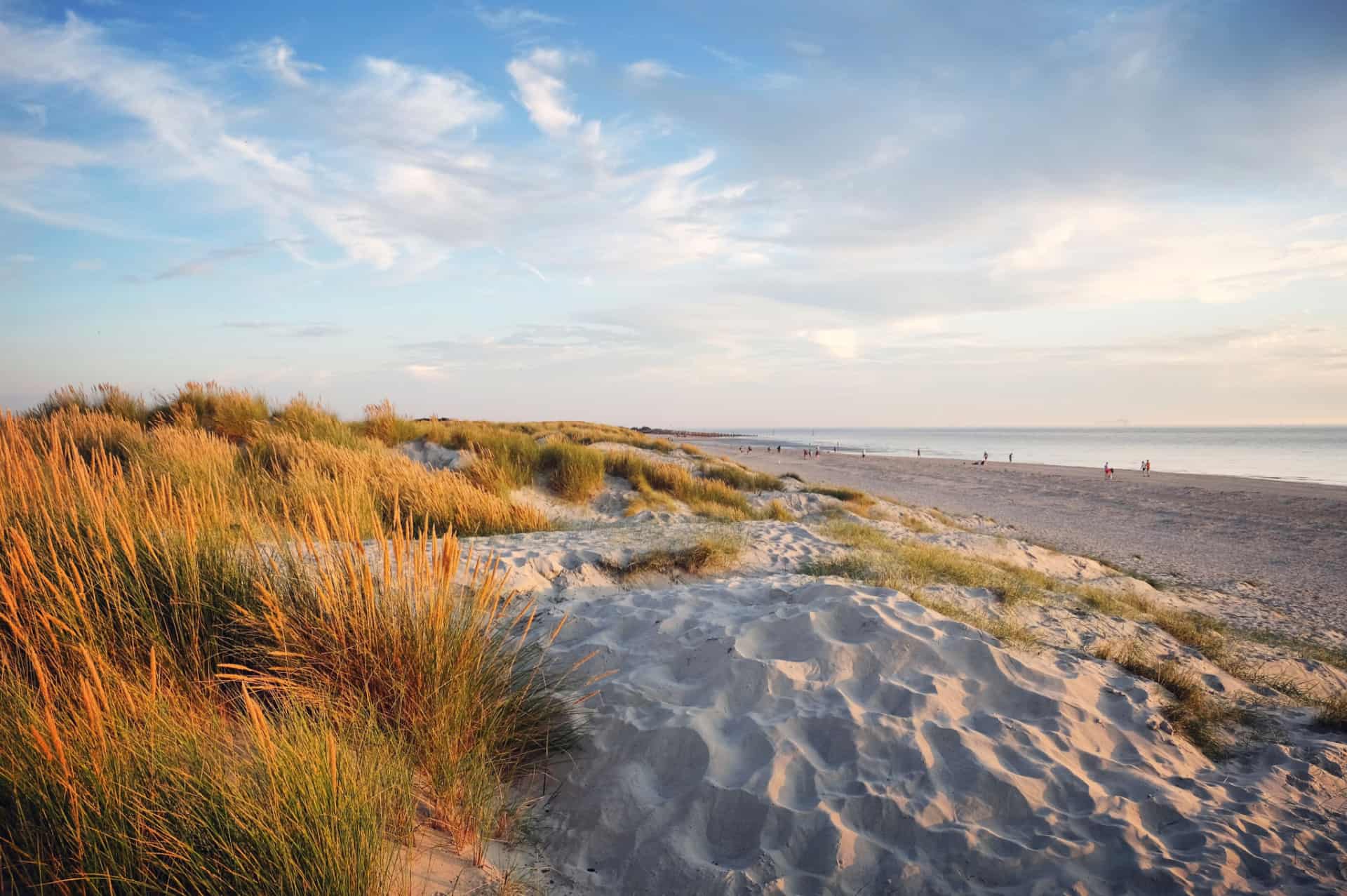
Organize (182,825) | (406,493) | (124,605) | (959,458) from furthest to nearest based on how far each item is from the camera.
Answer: (959,458) → (406,493) → (124,605) → (182,825)

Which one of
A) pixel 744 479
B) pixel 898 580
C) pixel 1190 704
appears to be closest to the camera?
pixel 1190 704

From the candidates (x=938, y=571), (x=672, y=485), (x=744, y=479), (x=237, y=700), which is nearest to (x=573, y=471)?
(x=672, y=485)

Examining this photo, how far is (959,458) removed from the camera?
4269 centimetres

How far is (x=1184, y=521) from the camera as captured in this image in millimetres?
16047

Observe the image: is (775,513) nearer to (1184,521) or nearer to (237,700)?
(237,700)

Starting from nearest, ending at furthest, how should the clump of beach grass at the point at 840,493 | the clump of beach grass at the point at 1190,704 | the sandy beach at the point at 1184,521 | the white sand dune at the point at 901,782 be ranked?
the white sand dune at the point at 901,782
the clump of beach grass at the point at 1190,704
the sandy beach at the point at 1184,521
the clump of beach grass at the point at 840,493

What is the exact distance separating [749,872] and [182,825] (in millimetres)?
1762

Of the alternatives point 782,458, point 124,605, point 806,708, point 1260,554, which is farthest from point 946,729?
point 782,458

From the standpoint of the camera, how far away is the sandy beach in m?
9.33

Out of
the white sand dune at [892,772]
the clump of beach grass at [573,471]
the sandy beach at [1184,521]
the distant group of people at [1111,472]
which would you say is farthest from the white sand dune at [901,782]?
the distant group of people at [1111,472]

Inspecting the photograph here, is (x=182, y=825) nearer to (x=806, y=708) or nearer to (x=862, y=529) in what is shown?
(x=806, y=708)

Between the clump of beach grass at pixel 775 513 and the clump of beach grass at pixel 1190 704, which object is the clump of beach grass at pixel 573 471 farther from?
the clump of beach grass at pixel 1190 704

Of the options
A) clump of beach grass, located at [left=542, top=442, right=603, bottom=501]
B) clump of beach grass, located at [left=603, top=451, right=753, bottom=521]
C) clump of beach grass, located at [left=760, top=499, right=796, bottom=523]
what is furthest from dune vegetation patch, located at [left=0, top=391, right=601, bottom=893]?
clump of beach grass, located at [left=760, top=499, right=796, bottom=523]

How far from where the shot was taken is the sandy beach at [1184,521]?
9328 millimetres
